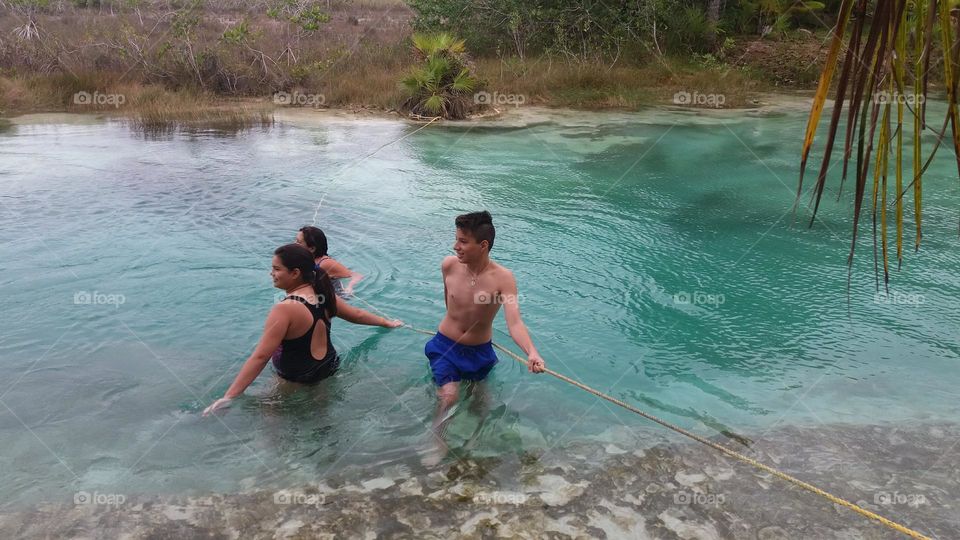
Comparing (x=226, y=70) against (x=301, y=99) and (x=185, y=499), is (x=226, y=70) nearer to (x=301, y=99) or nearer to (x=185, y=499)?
(x=301, y=99)

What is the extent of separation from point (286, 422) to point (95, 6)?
23.1 m

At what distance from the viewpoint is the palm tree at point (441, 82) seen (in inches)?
529

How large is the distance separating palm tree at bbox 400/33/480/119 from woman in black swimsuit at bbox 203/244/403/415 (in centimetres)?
954

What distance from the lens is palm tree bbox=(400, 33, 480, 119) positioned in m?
13.4

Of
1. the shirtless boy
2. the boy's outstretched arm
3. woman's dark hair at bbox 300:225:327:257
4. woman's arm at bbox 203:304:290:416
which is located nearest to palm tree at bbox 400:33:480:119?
woman's dark hair at bbox 300:225:327:257

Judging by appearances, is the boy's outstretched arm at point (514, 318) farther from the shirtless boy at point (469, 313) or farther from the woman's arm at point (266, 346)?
the woman's arm at point (266, 346)

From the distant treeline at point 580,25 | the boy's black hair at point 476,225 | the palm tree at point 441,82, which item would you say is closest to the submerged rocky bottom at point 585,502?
the boy's black hair at point 476,225

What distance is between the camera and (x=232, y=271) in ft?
22.3

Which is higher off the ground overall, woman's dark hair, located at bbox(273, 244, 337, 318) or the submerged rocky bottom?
woman's dark hair, located at bbox(273, 244, 337, 318)

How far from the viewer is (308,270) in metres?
4.06

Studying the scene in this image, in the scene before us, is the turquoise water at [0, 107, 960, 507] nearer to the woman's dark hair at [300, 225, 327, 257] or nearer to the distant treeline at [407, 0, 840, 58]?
the woman's dark hair at [300, 225, 327, 257]

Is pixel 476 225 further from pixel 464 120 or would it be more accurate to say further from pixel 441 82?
pixel 441 82

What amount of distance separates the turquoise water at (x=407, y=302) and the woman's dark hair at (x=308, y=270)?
0.69 meters

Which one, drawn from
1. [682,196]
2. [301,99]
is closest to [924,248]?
[682,196]
